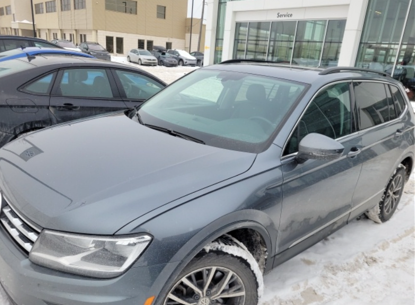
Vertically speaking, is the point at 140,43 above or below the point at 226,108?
below

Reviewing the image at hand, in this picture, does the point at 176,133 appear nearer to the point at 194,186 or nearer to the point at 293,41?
the point at 194,186

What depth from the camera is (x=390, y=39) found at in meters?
15.3

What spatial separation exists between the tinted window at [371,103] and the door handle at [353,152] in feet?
0.93

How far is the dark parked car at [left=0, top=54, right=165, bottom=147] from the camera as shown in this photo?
3.77 metres

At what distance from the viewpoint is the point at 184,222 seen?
1.57 metres

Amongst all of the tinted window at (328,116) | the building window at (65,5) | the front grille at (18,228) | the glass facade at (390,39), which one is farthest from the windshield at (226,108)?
the building window at (65,5)

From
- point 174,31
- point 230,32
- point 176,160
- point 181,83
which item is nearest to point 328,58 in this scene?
point 230,32

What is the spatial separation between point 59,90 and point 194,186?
10.5ft

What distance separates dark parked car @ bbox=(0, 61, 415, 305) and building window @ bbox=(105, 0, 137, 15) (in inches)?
1822

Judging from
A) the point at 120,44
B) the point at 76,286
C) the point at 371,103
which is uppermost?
the point at 371,103

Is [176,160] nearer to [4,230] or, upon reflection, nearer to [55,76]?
[4,230]

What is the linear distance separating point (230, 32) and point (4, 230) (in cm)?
2243

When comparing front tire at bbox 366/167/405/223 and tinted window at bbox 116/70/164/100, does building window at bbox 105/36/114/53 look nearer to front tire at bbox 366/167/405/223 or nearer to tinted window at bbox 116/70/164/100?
tinted window at bbox 116/70/164/100

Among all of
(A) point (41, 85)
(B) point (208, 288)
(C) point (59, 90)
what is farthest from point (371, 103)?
(A) point (41, 85)
